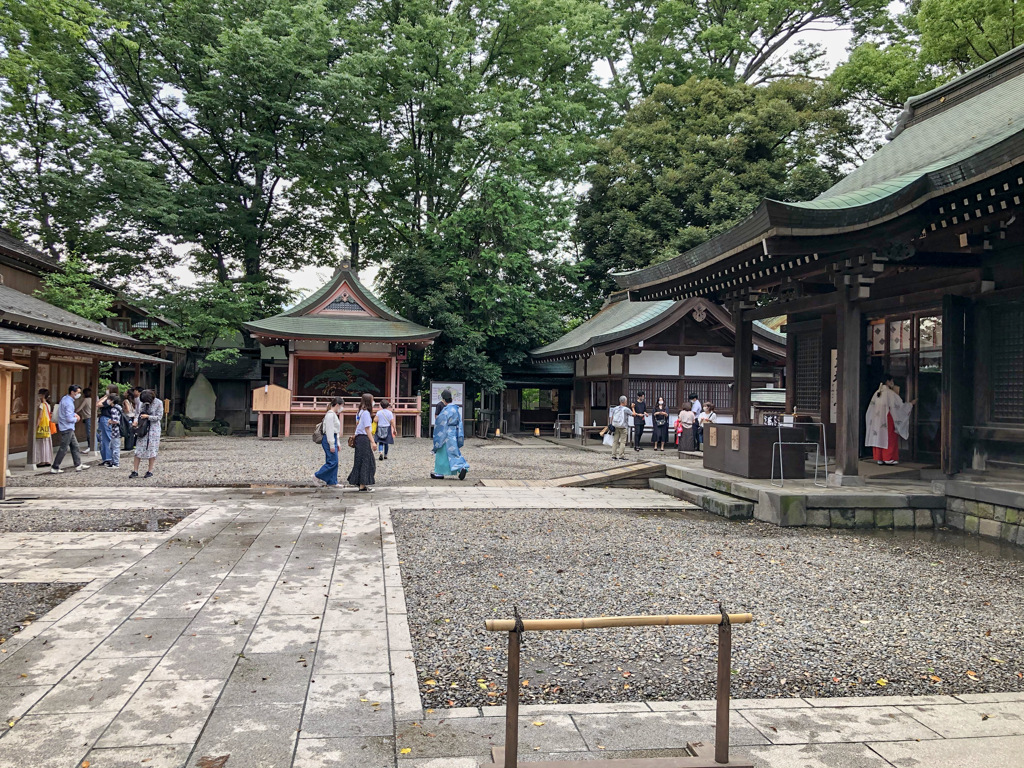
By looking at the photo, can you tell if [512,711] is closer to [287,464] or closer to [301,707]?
[301,707]

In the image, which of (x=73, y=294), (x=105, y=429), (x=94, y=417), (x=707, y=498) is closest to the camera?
(x=707, y=498)

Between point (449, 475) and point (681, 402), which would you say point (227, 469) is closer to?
point (449, 475)

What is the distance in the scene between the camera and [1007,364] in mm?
9141

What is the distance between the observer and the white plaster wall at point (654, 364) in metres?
22.5

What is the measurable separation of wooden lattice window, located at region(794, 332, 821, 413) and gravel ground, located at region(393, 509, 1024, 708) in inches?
197

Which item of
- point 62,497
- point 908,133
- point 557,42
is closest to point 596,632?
point 62,497

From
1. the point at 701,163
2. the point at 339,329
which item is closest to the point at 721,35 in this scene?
the point at 701,163

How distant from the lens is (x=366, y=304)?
26703 mm

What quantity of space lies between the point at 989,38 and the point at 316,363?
84.2ft

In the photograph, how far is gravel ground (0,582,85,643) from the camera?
4.58 meters

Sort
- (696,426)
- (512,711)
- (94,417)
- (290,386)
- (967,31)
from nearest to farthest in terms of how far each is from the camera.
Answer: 1. (512,711)
2. (94,417)
3. (696,426)
4. (967,31)
5. (290,386)

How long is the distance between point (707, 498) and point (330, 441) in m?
5.80

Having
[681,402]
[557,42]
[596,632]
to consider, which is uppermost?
[557,42]

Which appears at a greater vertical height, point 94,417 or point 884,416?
point 884,416
